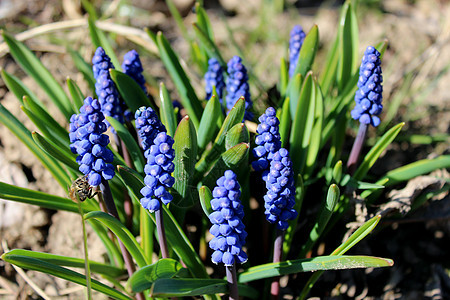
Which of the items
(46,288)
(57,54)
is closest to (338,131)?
(46,288)

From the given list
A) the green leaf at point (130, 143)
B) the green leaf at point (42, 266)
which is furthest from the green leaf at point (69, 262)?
the green leaf at point (130, 143)

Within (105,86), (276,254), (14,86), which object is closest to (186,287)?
(276,254)

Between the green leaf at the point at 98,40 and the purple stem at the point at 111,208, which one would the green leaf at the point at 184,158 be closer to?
the purple stem at the point at 111,208

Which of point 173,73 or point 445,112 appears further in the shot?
point 445,112

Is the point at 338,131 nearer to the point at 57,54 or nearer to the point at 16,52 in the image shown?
the point at 16,52

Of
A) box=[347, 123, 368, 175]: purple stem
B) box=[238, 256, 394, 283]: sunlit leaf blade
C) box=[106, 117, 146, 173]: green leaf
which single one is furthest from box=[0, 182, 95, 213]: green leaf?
box=[347, 123, 368, 175]: purple stem

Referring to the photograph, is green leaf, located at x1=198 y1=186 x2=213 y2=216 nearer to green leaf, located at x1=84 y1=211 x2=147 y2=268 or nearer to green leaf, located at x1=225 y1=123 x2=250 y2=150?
green leaf, located at x1=225 y1=123 x2=250 y2=150

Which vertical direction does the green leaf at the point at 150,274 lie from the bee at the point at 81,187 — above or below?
below
